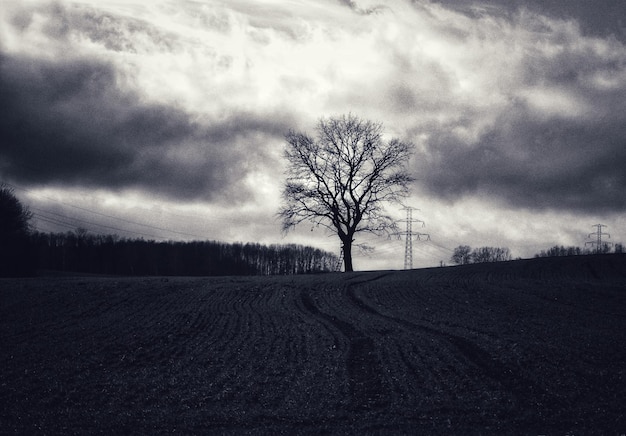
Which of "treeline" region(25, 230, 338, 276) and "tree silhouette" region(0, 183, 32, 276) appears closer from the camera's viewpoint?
"tree silhouette" region(0, 183, 32, 276)

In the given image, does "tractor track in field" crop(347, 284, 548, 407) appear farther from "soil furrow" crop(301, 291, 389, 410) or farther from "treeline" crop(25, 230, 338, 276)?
"treeline" crop(25, 230, 338, 276)

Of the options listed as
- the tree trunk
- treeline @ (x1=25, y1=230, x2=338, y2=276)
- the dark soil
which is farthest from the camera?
treeline @ (x1=25, y1=230, x2=338, y2=276)

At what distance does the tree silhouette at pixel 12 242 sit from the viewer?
263 feet

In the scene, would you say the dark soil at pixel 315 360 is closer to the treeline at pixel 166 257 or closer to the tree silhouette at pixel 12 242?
the tree silhouette at pixel 12 242

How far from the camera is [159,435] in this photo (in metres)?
17.9

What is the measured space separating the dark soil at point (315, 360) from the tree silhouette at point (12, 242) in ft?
133

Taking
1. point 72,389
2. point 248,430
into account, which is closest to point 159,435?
point 248,430

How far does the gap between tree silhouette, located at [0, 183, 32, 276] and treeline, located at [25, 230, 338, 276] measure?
28.1 m

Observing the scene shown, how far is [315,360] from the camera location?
26.0m

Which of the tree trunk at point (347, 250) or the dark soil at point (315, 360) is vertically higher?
the tree trunk at point (347, 250)

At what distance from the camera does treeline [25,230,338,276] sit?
462 ft

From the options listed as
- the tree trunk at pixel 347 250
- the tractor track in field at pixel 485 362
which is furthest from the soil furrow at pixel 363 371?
the tree trunk at pixel 347 250

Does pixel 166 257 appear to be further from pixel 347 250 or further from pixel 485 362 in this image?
pixel 485 362

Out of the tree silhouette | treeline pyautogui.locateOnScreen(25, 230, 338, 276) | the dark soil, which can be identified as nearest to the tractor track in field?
the dark soil
